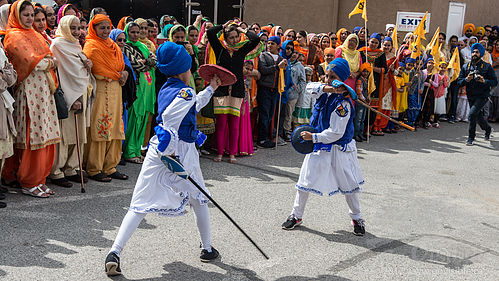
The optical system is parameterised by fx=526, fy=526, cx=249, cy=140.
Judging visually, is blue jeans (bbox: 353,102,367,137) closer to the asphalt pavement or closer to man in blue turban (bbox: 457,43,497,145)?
man in blue turban (bbox: 457,43,497,145)

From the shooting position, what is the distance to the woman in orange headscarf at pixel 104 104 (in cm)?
641

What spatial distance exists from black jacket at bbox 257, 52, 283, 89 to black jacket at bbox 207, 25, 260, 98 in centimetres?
93

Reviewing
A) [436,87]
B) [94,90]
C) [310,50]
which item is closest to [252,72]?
[310,50]

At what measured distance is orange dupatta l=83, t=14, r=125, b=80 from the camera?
639 cm

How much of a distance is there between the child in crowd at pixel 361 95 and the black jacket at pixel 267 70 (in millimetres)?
2088

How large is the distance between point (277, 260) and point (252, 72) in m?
4.83

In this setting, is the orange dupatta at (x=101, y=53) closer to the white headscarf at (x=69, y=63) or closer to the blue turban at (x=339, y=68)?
the white headscarf at (x=69, y=63)

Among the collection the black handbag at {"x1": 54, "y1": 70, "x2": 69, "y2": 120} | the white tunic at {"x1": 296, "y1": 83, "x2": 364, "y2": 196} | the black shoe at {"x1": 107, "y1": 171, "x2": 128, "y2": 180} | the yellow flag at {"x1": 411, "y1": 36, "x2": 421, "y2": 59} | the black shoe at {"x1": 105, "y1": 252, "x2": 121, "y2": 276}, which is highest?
the yellow flag at {"x1": 411, "y1": 36, "x2": 421, "y2": 59}

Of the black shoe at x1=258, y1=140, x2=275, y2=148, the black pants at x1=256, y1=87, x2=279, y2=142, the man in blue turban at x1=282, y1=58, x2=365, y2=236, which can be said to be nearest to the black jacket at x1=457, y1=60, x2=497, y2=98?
the black pants at x1=256, y1=87, x2=279, y2=142

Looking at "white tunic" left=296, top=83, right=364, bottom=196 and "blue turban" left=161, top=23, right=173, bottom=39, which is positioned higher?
"blue turban" left=161, top=23, right=173, bottom=39

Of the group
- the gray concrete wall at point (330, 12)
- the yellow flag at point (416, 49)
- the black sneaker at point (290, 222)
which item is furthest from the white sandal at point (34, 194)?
the gray concrete wall at point (330, 12)

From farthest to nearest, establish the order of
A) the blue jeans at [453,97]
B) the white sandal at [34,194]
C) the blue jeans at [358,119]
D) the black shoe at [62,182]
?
the blue jeans at [453,97], the blue jeans at [358,119], the black shoe at [62,182], the white sandal at [34,194]

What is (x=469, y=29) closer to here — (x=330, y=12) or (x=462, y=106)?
(x=462, y=106)

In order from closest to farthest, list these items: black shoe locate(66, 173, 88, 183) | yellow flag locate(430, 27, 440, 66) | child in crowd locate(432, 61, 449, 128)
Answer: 1. black shoe locate(66, 173, 88, 183)
2. yellow flag locate(430, 27, 440, 66)
3. child in crowd locate(432, 61, 449, 128)
